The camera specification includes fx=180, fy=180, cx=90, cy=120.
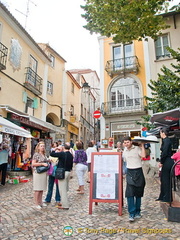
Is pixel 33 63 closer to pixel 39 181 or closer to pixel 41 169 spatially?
pixel 41 169

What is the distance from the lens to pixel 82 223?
3.76 meters

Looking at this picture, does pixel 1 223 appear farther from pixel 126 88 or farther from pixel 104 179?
pixel 126 88

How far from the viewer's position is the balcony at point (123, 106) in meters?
16.3

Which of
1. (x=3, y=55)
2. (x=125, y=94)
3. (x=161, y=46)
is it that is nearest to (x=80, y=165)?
(x=3, y=55)

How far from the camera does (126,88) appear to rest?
17.3m

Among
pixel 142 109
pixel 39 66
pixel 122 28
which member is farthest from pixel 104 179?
pixel 39 66

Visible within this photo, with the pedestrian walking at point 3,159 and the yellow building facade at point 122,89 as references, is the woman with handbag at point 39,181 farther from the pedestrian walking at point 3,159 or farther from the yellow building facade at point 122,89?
the yellow building facade at point 122,89

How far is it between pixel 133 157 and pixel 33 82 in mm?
12347

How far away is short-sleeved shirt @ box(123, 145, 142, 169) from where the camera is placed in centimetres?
399

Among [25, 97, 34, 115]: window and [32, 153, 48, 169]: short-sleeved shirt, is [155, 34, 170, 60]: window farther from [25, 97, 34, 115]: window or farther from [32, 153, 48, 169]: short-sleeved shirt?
[32, 153, 48, 169]: short-sleeved shirt

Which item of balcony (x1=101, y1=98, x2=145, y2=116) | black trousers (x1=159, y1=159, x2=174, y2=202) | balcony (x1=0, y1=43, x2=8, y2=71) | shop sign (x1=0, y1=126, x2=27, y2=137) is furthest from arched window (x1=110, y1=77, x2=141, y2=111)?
black trousers (x1=159, y1=159, x2=174, y2=202)

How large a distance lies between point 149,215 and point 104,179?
1.29m

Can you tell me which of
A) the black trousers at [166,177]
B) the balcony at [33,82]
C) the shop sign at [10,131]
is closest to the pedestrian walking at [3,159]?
the shop sign at [10,131]

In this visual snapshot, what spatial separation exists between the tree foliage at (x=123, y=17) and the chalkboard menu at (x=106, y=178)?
5.39m
